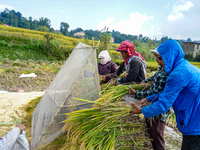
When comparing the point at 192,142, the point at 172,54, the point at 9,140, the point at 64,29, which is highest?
the point at 64,29

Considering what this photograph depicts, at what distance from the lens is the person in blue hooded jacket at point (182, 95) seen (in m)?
1.37

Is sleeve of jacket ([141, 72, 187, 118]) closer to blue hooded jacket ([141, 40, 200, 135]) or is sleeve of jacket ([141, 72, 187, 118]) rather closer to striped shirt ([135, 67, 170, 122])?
blue hooded jacket ([141, 40, 200, 135])

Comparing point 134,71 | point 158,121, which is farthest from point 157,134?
point 134,71

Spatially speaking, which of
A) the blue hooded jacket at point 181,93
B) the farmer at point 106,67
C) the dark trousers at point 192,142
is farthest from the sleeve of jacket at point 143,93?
the farmer at point 106,67

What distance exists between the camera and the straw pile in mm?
1557

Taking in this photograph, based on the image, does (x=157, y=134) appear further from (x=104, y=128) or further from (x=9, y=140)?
(x=9, y=140)

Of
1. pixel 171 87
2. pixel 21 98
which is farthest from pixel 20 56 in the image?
pixel 171 87

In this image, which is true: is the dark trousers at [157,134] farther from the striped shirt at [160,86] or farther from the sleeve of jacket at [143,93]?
the sleeve of jacket at [143,93]

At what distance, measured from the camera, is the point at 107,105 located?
1.67 metres

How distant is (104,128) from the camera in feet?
5.25

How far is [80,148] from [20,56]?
1820 cm

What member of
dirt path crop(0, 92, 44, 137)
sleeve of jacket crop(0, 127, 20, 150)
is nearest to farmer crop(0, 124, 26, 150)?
sleeve of jacket crop(0, 127, 20, 150)

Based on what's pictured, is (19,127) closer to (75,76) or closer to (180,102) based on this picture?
(75,76)

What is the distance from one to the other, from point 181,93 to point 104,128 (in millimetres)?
814
